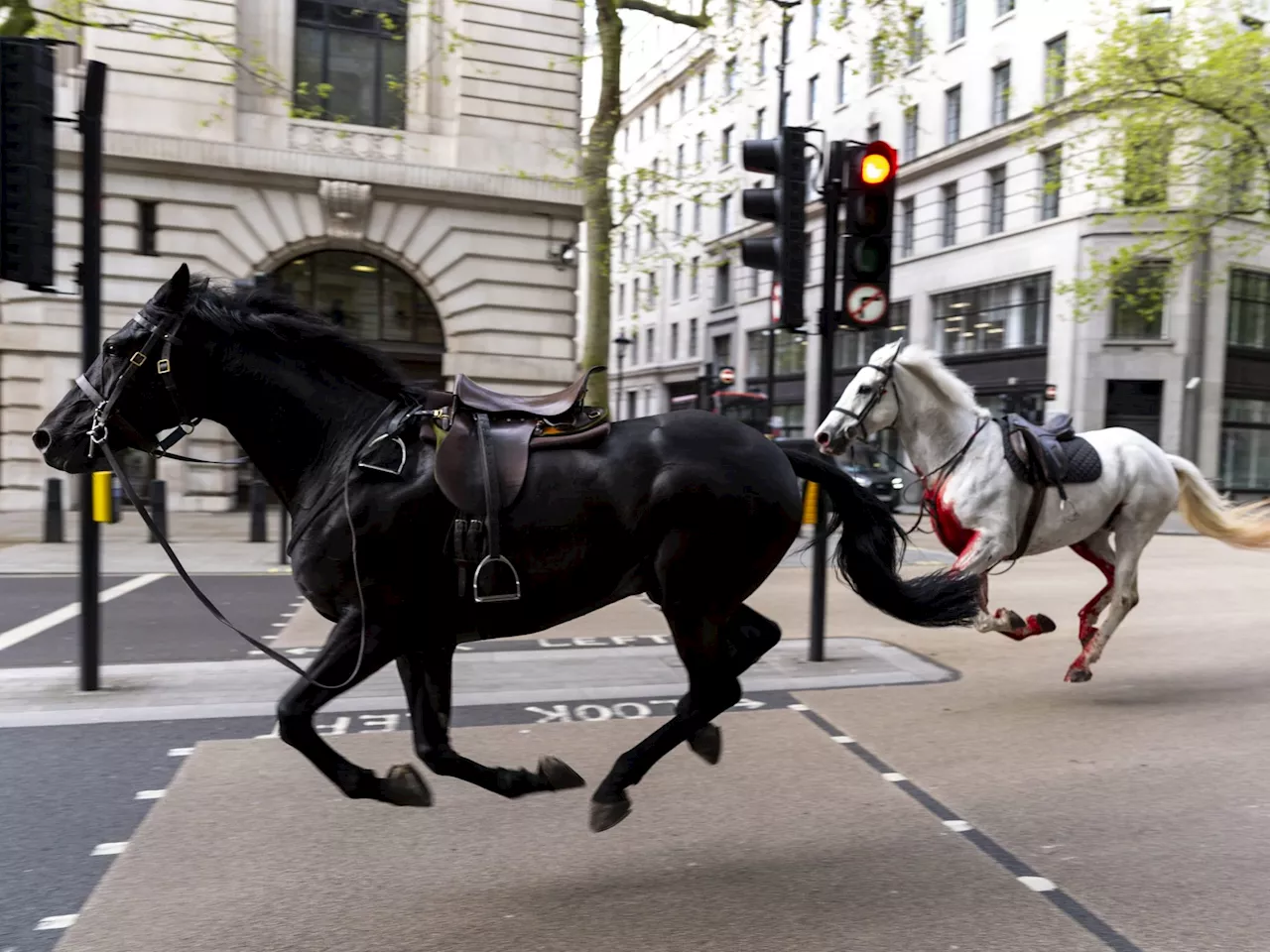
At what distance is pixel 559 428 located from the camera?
3.42m

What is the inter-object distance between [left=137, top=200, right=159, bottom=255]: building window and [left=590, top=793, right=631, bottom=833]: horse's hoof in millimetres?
17511

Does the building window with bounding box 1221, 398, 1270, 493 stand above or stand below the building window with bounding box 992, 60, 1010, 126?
below

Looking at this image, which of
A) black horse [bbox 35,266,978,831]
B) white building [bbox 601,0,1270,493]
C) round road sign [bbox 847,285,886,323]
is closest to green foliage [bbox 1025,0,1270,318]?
white building [bbox 601,0,1270,493]

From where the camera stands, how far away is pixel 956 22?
30.5 meters

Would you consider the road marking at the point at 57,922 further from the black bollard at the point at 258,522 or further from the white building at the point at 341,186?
the white building at the point at 341,186

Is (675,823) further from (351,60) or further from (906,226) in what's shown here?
(906,226)

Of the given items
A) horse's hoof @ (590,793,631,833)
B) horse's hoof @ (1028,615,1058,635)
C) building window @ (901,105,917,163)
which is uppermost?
building window @ (901,105,917,163)

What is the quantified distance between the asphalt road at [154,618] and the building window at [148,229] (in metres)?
9.36

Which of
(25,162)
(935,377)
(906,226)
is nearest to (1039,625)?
(935,377)

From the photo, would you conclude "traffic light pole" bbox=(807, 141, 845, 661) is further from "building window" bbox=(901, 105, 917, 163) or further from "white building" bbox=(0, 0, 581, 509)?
"building window" bbox=(901, 105, 917, 163)

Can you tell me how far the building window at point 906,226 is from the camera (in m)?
33.0

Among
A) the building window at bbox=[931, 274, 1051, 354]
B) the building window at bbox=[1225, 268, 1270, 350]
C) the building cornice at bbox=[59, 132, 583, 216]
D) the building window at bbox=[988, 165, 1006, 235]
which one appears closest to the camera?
the building cornice at bbox=[59, 132, 583, 216]

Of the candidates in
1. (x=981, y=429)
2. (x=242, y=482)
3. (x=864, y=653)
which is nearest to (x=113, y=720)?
(x=864, y=653)

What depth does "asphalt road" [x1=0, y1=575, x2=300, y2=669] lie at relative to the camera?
674 centimetres
